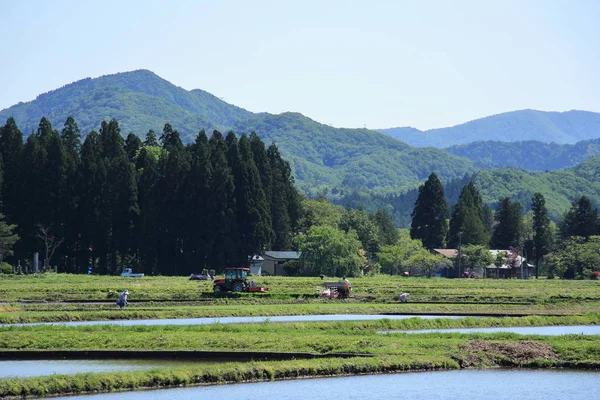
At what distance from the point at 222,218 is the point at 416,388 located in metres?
71.9

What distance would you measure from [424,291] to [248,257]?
35461mm

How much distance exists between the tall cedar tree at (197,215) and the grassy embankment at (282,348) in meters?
58.6

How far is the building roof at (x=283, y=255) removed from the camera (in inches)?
4259

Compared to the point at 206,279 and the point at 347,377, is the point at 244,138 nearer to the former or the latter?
the point at 206,279

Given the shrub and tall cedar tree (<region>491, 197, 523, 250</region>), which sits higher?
tall cedar tree (<region>491, 197, 523, 250</region>)

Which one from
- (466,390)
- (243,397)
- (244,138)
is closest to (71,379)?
(243,397)

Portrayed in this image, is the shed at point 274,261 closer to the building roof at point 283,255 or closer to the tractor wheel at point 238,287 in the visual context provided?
the building roof at point 283,255

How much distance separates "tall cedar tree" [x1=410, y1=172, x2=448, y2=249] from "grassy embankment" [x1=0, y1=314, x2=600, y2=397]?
100650mm

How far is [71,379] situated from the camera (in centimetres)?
2389

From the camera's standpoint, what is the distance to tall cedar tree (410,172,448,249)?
13712cm

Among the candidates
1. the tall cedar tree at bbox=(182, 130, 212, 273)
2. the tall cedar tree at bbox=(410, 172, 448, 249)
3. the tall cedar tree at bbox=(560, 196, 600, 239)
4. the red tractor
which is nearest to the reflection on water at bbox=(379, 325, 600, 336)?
the red tractor

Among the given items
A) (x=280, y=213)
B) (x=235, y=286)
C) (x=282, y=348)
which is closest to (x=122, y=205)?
(x=280, y=213)

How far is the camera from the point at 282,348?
3088 cm

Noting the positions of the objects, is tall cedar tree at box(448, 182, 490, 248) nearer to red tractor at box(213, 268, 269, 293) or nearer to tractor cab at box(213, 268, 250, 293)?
red tractor at box(213, 268, 269, 293)
